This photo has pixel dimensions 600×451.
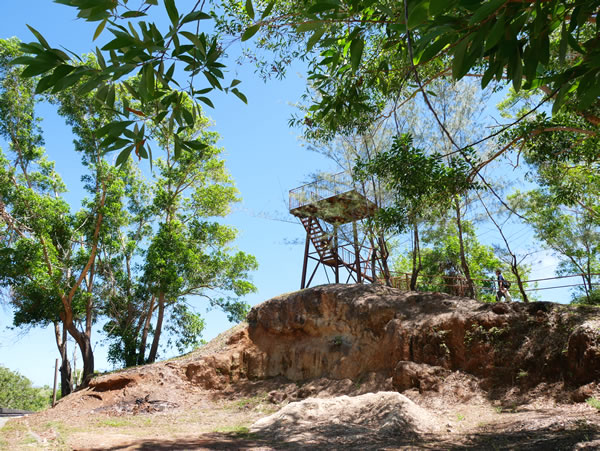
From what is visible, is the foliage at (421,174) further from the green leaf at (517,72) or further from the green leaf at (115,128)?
the green leaf at (115,128)

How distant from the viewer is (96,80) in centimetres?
196

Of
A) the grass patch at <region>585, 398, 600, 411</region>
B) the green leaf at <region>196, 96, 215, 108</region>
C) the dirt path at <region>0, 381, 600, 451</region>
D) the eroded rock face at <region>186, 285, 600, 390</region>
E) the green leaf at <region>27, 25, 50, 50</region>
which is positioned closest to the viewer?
the green leaf at <region>27, 25, 50, 50</region>

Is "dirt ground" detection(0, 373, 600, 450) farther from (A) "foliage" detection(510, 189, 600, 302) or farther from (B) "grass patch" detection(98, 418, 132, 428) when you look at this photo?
(A) "foliage" detection(510, 189, 600, 302)

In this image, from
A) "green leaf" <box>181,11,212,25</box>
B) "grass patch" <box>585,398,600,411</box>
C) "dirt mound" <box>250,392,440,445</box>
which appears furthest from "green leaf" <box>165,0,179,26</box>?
"grass patch" <box>585,398,600,411</box>

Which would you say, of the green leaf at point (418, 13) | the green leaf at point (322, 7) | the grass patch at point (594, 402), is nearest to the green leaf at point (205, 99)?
the green leaf at point (322, 7)

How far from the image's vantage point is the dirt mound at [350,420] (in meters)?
8.22

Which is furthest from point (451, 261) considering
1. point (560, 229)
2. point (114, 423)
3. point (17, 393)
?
point (17, 393)

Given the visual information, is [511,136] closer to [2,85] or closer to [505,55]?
[505,55]

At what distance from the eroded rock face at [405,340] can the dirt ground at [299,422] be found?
1.65 feet

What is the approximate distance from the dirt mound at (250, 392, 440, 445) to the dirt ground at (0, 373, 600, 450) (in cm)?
6

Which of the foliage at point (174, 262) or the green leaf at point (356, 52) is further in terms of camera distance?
the foliage at point (174, 262)

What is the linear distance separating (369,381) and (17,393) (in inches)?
2006

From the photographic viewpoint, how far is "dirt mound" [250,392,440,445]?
822 cm

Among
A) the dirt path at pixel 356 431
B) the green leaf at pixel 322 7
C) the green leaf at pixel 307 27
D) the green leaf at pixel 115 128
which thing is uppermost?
the green leaf at pixel 307 27
